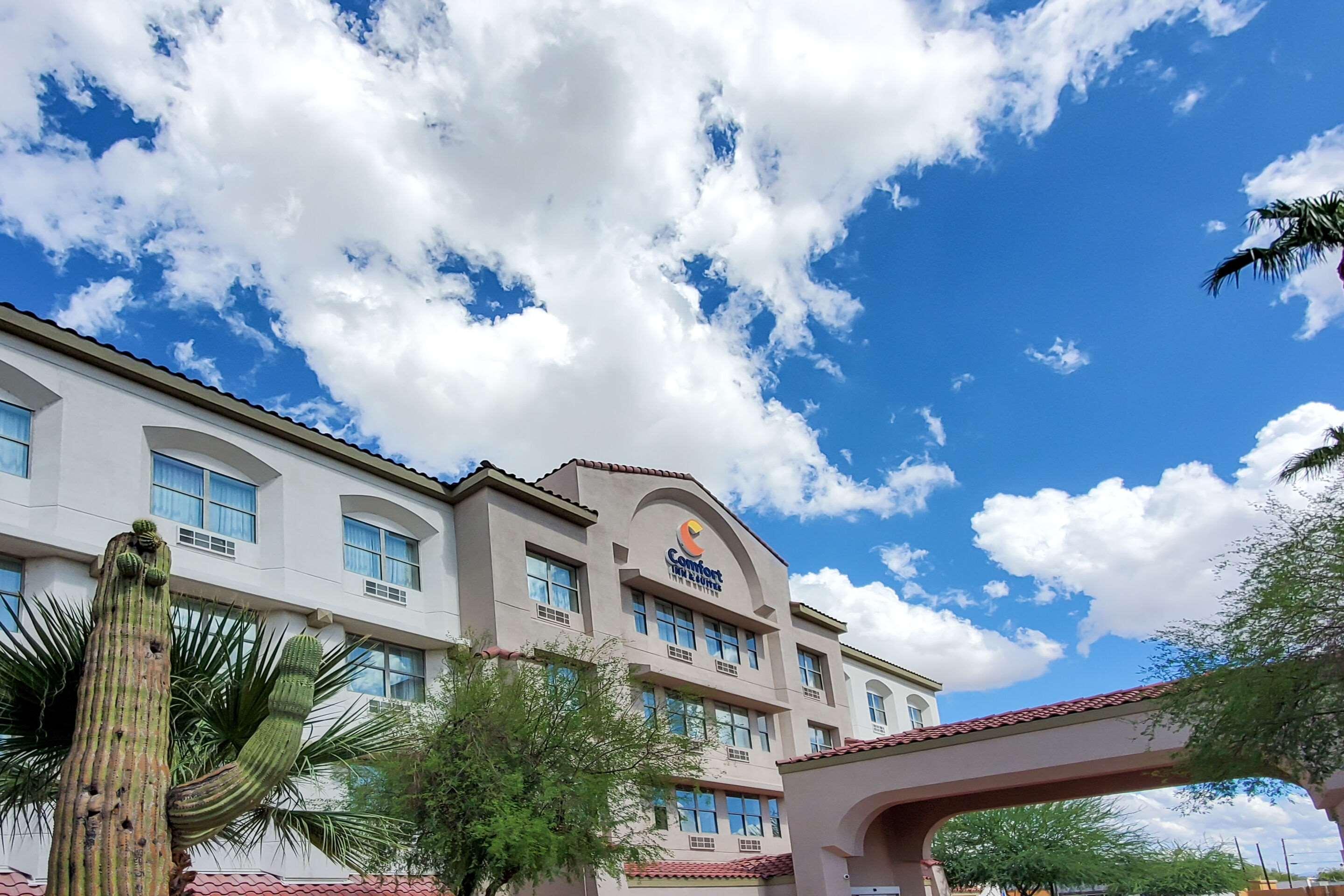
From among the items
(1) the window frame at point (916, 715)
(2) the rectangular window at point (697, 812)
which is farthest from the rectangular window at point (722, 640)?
(1) the window frame at point (916, 715)

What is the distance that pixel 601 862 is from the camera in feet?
58.3

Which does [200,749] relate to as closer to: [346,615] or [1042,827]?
[346,615]

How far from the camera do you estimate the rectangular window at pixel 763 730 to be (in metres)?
33.5

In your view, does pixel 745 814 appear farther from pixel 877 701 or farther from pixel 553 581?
pixel 877 701

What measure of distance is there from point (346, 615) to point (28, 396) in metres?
7.04

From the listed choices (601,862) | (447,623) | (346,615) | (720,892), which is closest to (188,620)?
(601,862)

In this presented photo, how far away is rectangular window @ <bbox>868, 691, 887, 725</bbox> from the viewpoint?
145 feet

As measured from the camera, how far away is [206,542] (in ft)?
66.6

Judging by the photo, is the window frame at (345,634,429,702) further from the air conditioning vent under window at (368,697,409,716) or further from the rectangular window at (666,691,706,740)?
the rectangular window at (666,691,706,740)

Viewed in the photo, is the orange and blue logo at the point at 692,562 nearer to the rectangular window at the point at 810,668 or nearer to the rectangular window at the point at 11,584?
the rectangular window at the point at 810,668

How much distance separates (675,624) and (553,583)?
5450mm

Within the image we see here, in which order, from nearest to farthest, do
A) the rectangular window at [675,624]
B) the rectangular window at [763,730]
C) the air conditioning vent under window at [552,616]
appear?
the air conditioning vent under window at [552,616] < the rectangular window at [675,624] < the rectangular window at [763,730]

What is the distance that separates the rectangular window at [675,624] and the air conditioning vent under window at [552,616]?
14.7 feet

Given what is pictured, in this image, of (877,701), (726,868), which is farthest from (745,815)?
(877,701)
